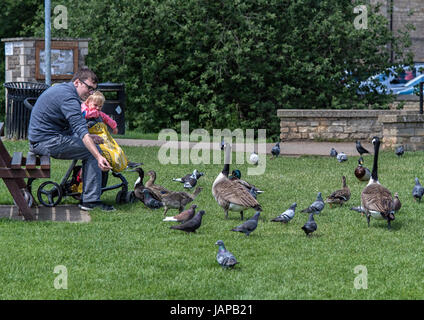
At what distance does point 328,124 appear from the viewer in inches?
731

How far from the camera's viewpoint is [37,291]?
19.7 feet

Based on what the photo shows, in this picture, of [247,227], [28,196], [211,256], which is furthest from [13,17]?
[211,256]

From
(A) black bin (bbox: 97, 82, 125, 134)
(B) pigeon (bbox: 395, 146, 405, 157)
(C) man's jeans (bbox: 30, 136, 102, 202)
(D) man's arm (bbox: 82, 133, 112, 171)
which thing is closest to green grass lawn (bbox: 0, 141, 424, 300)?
(C) man's jeans (bbox: 30, 136, 102, 202)

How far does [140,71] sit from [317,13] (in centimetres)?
573

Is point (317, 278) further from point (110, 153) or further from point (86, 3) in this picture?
point (86, 3)

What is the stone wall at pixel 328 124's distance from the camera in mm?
18469

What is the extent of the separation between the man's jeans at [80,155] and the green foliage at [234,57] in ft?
44.0

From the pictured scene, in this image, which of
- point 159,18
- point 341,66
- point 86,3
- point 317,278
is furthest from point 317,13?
point 317,278

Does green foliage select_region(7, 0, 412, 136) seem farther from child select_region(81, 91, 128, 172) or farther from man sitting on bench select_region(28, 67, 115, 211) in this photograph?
man sitting on bench select_region(28, 67, 115, 211)

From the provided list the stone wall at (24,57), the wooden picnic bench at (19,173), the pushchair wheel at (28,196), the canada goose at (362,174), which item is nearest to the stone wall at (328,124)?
the stone wall at (24,57)

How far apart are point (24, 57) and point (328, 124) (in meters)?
8.07

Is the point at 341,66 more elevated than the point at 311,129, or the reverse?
the point at 341,66

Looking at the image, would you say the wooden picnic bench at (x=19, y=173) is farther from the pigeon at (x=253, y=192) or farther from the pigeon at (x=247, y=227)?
the pigeon at (x=253, y=192)

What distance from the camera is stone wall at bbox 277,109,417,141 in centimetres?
1847
